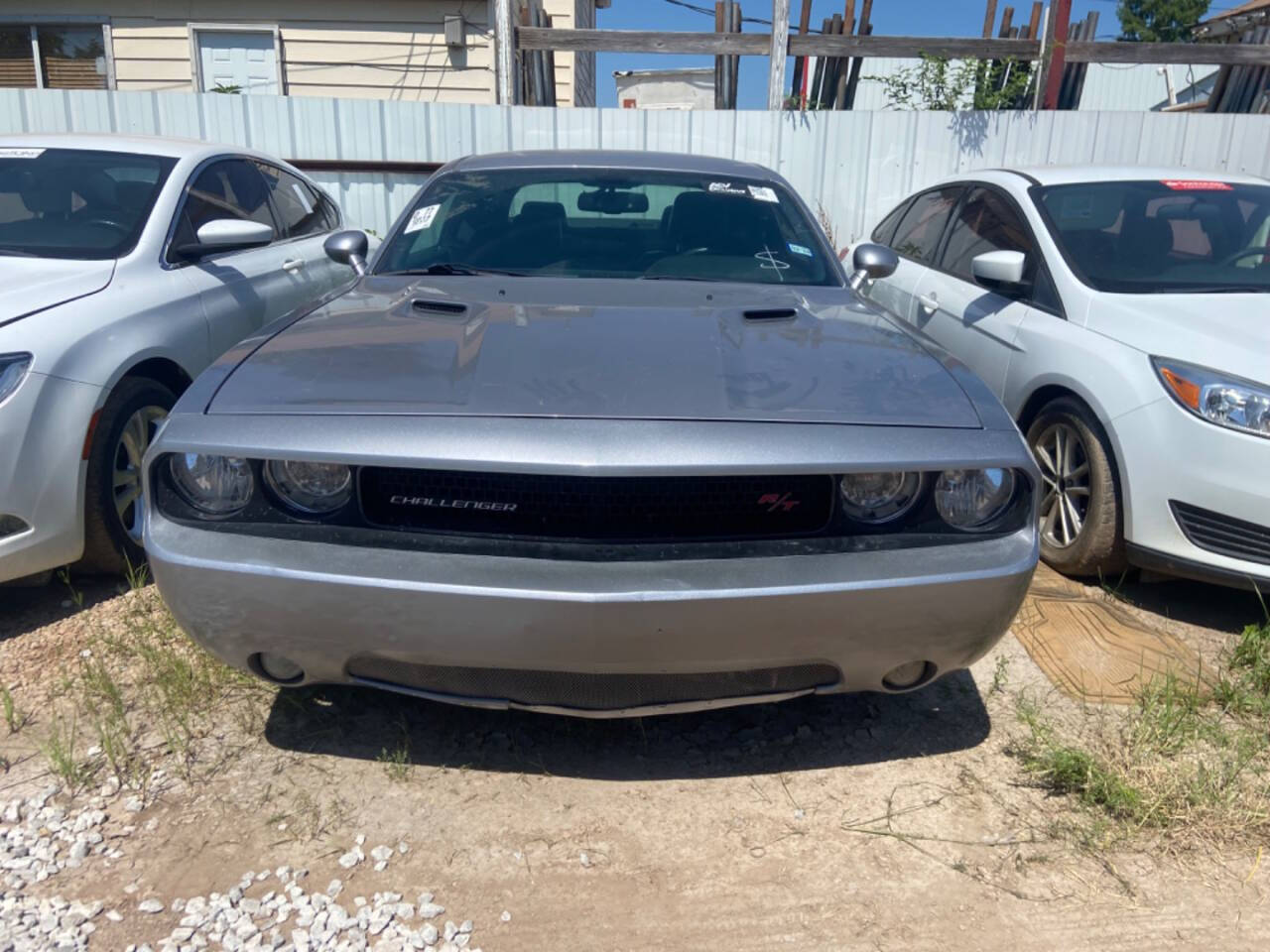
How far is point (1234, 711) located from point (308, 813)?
104 inches

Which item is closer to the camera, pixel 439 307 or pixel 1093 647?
pixel 439 307

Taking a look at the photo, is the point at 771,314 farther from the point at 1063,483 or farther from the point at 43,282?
the point at 43,282

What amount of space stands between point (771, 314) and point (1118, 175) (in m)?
2.82

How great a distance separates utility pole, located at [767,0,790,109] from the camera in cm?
891

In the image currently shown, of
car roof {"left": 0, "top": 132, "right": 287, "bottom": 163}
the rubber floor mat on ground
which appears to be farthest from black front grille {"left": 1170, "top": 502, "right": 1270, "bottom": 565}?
car roof {"left": 0, "top": 132, "right": 287, "bottom": 163}

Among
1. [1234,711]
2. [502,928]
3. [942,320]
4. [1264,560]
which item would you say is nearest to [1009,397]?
[942,320]

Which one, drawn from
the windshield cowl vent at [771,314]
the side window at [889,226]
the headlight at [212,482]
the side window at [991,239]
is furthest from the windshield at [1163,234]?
the headlight at [212,482]

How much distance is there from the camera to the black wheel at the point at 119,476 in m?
3.44

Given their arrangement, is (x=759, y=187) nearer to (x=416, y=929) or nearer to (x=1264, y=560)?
(x=1264, y=560)

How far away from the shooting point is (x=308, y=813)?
8.12 feet

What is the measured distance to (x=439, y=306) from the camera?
3002 millimetres

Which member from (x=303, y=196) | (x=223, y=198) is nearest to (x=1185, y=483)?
(x=223, y=198)

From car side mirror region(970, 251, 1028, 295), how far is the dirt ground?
2.06 meters

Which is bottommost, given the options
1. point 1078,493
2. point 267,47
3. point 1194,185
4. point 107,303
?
point 1078,493
